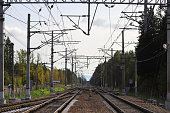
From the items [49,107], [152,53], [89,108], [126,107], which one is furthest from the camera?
[152,53]

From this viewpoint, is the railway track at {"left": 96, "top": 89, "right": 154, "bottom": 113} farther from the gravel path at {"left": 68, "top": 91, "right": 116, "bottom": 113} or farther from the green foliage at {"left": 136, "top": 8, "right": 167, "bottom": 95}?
the green foliage at {"left": 136, "top": 8, "right": 167, "bottom": 95}

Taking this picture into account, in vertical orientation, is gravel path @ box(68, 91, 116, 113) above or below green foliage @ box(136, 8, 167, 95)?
below

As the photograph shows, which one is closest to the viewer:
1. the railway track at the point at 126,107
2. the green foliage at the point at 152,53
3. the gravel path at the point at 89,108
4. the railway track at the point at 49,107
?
the railway track at the point at 49,107

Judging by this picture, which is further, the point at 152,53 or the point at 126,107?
the point at 152,53

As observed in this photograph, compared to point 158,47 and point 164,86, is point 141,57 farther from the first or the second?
point 164,86

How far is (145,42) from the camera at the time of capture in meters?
49.7

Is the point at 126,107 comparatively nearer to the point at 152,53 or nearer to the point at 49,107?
the point at 49,107

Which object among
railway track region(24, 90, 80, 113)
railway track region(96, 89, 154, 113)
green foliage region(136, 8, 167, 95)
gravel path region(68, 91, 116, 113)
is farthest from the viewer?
green foliage region(136, 8, 167, 95)

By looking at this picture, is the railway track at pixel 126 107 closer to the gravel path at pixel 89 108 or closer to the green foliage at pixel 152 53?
the gravel path at pixel 89 108

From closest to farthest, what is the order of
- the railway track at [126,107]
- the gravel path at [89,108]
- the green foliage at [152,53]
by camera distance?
the gravel path at [89,108], the railway track at [126,107], the green foliage at [152,53]

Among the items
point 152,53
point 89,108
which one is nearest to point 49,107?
point 89,108

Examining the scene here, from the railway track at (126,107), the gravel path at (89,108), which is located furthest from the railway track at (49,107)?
the railway track at (126,107)

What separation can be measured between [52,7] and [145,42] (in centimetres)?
3082

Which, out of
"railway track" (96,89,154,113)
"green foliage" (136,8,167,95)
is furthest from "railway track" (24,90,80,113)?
"green foliage" (136,8,167,95)
